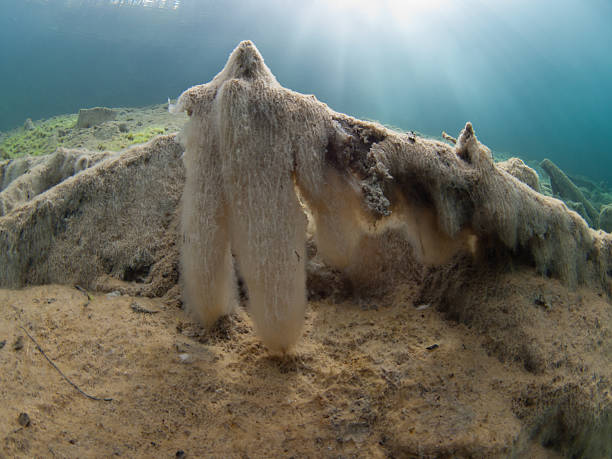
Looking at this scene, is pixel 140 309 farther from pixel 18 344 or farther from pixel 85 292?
pixel 18 344

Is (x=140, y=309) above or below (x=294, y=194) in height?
below

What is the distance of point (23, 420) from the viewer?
59.4 inches

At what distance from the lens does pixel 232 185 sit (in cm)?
207

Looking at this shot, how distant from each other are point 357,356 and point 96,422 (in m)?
1.64

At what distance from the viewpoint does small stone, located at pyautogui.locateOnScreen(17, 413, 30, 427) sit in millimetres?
1499

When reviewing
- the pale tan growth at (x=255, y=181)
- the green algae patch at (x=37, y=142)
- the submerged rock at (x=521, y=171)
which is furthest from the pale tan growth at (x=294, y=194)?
the green algae patch at (x=37, y=142)

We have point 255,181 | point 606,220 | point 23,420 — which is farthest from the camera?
point 606,220

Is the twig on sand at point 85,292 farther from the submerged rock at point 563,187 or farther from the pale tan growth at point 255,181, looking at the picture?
the submerged rock at point 563,187

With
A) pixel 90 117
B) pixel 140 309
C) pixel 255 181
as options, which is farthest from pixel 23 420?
pixel 90 117

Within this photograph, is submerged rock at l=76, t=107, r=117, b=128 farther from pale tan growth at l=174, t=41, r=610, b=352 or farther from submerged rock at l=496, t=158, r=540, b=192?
submerged rock at l=496, t=158, r=540, b=192

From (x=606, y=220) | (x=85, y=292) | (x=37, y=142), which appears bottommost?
(x=85, y=292)

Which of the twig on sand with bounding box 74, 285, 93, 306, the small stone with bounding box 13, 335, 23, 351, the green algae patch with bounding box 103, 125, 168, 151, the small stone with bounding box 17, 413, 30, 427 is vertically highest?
the green algae patch with bounding box 103, 125, 168, 151

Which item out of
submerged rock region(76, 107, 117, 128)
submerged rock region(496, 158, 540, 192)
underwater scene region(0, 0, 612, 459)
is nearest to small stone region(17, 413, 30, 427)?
underwater scene region(0, 0, 612, 459)

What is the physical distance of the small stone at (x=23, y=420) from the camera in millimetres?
1499
